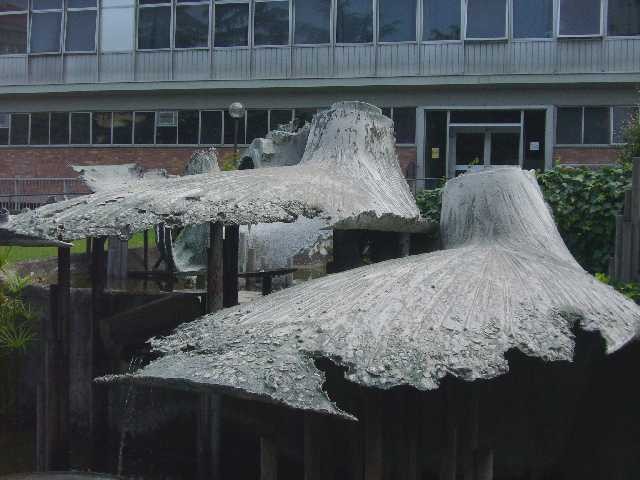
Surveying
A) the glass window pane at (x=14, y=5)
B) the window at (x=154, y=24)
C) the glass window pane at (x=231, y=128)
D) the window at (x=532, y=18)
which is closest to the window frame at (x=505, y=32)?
the window at (x=532, y=18)

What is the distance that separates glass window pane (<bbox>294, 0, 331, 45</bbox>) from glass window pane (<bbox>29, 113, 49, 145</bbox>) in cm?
786

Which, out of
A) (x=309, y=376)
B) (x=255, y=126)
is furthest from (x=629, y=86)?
(x=309, y=376)

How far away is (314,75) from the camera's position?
22.0 m

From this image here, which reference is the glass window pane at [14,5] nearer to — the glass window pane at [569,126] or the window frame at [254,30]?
the window frame at [254,30]

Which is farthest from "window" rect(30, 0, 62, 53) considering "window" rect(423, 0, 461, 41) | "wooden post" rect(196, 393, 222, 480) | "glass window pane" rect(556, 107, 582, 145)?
"wooden post" rect(196, 393, 222, 480)

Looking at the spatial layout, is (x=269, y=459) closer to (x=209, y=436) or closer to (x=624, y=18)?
(x=209, y=436)

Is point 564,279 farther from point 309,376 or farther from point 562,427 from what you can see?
point 309,376

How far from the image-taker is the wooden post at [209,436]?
708cm

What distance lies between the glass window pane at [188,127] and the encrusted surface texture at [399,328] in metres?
18.4

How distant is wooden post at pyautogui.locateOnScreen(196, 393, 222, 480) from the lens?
23.2 feet

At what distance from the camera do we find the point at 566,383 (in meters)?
6.04

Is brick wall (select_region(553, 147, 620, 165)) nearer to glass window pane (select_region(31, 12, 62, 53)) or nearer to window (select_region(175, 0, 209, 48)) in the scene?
window (select_region(175, 0, 209, 48))

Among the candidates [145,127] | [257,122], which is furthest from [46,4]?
[257,122]

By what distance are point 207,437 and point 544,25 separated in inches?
660
